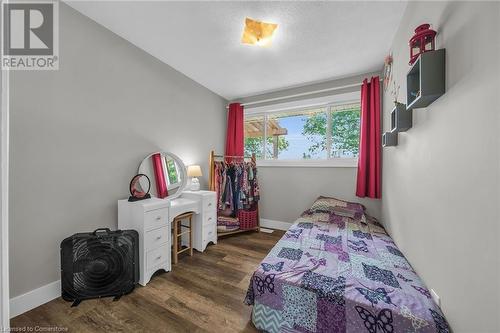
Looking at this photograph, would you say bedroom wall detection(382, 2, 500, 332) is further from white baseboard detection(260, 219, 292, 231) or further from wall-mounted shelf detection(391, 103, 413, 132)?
white baseboard detection(260, 219, 292, 231)

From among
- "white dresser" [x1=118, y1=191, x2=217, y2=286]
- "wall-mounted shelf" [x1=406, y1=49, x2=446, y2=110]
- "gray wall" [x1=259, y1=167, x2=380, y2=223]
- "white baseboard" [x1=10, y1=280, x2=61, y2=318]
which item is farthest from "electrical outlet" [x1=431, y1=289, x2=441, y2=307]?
"white baseboard" [x1=10, y1=280, x2=61, y2=318]

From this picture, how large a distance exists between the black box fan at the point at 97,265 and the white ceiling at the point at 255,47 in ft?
6.47

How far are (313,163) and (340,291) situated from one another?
2.17 meters

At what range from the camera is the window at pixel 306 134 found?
2.96 meters

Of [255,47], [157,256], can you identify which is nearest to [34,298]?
[157,256]

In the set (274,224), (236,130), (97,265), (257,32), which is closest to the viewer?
(97,265)

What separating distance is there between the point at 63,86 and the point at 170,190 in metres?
1.51

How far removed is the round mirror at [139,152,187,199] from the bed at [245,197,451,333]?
1689 mm

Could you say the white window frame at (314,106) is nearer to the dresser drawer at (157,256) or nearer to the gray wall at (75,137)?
the gray wall at (75,137)

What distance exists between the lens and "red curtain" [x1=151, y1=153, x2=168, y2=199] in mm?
2405

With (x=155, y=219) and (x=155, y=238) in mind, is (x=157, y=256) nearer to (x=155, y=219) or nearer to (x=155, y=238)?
(x=155, y=238)

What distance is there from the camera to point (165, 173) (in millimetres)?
2541

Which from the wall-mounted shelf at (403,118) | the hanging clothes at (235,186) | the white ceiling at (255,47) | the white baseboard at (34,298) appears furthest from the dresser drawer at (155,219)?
the wall-mounted shelf at (403,118)

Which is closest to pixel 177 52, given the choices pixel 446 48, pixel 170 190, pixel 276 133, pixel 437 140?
pixel 170 190
